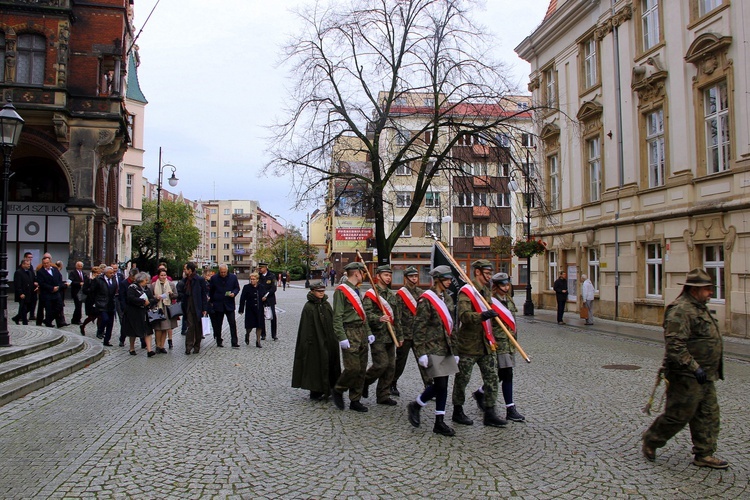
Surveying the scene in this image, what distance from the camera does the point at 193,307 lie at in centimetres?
1275

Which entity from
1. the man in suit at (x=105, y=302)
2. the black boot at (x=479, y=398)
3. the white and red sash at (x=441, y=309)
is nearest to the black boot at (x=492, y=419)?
the black boot at (x=479, y=398)

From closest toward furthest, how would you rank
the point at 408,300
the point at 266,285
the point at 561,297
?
Answer: the point at 408,300, the point at 266,285, the point at 561,297

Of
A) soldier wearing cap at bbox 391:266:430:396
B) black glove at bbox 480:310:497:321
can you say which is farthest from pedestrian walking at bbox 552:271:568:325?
black glove at bbox 480:310:497:321

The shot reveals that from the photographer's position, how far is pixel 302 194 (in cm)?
2277

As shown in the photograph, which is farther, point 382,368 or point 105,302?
point 105,302

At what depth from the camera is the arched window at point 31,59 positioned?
24.3m

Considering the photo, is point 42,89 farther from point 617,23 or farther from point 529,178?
point 617,23

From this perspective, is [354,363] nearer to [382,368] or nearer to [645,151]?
[382,368]

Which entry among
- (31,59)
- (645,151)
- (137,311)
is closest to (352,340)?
(137,311)

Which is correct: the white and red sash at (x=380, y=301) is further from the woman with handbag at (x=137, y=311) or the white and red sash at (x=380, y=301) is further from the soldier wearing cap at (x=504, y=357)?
the woman with handbag at (x=137, y=311)

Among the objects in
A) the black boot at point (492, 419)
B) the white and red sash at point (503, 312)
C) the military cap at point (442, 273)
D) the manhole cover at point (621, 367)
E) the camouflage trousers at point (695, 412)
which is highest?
the military cap at point (442, 273)

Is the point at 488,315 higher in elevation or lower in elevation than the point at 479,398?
higher

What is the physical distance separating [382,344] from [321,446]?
78.0 inches

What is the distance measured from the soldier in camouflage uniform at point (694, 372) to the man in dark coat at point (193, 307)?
9.61 m
